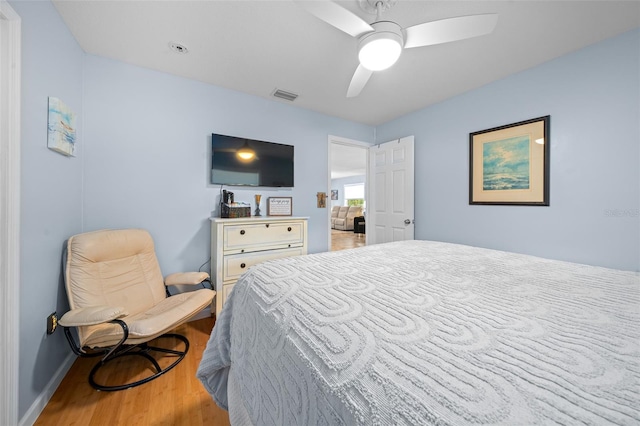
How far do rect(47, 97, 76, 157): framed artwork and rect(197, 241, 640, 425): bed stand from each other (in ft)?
5.20

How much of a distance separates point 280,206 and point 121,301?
5.81 ft

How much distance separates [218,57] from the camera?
2.11 meters

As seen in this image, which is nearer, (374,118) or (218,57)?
(218,57)

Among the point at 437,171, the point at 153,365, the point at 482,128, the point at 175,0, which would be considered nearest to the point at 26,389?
the point at 153,365

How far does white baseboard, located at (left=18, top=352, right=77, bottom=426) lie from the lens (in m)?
1.23

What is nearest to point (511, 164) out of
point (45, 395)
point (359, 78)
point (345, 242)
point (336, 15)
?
point (359, 78)

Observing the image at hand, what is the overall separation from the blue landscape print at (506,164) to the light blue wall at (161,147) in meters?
2.48

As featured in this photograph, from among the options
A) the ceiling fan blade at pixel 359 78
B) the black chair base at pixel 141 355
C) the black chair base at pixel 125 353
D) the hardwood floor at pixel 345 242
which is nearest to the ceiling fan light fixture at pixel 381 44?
the ceiling fan blade at pixel 359 78

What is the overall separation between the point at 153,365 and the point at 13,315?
2.94 feet

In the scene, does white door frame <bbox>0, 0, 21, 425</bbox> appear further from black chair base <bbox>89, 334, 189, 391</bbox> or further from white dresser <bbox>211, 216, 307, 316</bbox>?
white dresser <bbox>211, 216, 307, 316</bbox>

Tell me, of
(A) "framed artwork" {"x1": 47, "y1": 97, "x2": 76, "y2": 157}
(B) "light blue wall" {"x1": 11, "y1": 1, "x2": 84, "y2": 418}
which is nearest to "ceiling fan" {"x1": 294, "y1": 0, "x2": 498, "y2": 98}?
A: (B) "light blue wall" {"x1": 11, "y1": 1, "x2": 84, "y2": 418}

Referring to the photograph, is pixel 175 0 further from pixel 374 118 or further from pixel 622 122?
pixel 622 122

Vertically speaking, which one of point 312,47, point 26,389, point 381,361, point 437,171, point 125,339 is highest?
point 312,47

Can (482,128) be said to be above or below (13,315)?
above
